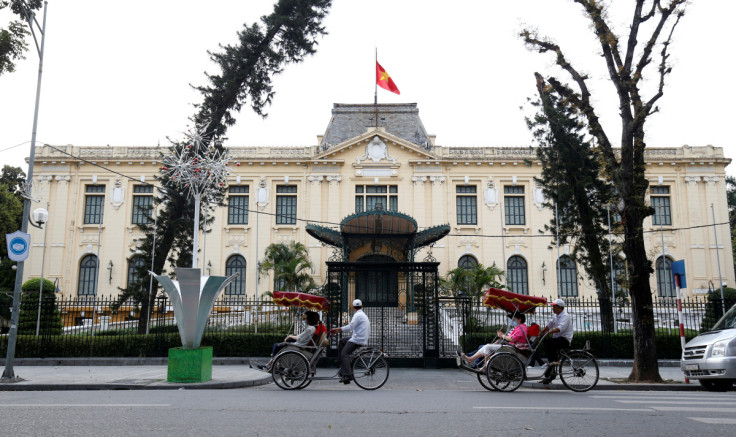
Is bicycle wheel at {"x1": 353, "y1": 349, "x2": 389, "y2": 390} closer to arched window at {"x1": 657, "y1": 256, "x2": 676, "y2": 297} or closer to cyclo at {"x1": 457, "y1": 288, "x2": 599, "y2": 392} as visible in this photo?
cyclo at {"x1": 457, "y1": 288, "x2": 599, "y2": 392}

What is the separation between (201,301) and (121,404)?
3.57 metres

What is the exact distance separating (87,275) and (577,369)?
101ft

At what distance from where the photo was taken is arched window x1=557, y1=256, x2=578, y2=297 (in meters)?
31.1

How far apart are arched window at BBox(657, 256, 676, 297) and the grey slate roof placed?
16.1m

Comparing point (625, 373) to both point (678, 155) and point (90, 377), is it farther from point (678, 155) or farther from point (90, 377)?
point (678, 155)

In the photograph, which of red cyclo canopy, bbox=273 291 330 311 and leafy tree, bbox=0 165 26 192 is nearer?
red cyclo canopy, bbox=273 291 330 311

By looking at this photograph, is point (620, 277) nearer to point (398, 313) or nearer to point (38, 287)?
point (398, 313)

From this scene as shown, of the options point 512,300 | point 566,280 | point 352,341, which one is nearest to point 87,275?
point 352,341

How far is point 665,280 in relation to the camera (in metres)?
30.9

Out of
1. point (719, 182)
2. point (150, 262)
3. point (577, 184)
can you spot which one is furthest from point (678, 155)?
point (150, 262)

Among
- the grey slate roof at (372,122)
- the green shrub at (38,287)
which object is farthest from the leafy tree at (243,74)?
the grey slate roof at (372,122)

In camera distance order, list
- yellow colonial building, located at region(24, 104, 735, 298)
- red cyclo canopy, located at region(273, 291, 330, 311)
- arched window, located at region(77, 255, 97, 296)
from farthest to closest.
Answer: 1. arched window, located at region(77, 255, 97, 296)
2. yellow colonial building, located at region(24, 104, 735, 298)
3. red cyclo canopy, located at region(273, 291, 330, 311)

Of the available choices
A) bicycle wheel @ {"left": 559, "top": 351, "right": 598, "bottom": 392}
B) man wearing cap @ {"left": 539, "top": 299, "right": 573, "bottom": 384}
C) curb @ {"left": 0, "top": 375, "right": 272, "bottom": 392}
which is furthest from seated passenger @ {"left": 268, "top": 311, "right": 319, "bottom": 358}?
bicycle wheel @ {"left": 559, "top": 351, "right": 598, "bottom": 392}

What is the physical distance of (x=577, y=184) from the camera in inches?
711
